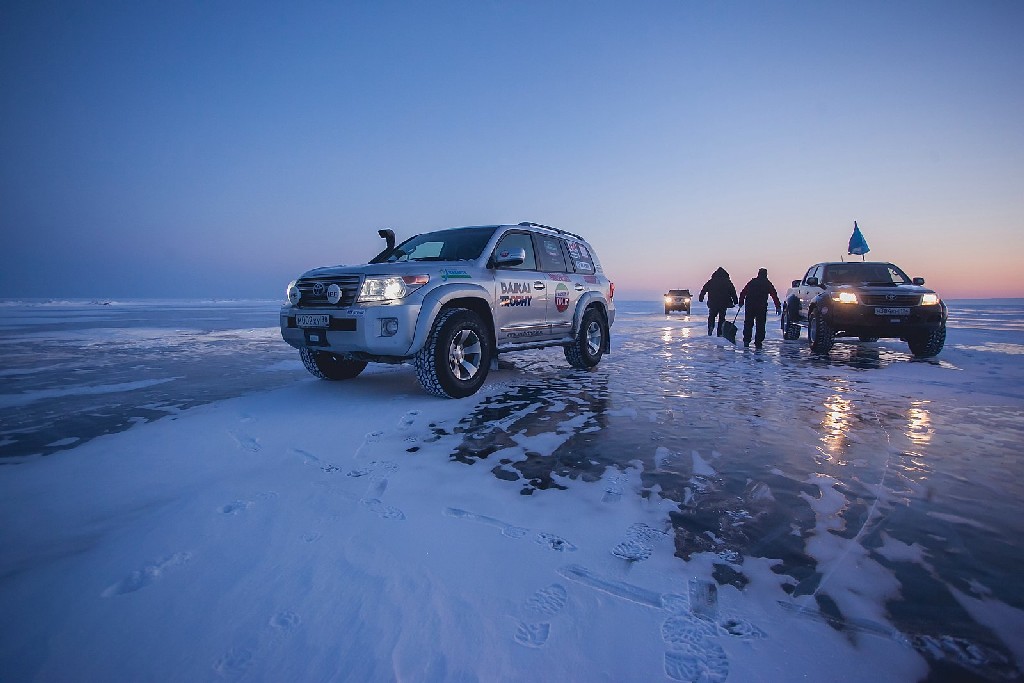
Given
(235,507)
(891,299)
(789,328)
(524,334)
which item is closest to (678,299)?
(789,328)

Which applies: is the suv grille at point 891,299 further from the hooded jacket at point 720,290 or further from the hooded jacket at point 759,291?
the hooded jacket at point 720,290

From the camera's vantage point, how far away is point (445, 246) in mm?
5883

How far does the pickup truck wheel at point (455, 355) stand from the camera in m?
4.63

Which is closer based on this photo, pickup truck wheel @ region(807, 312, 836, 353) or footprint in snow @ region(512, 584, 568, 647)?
footprint in snow @ region(512, 584, 568, 647)

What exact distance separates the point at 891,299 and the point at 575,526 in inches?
346

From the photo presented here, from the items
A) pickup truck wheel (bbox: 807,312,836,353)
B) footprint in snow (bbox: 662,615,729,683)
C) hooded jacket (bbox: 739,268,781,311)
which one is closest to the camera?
footprint in snow (bbox: 662,615,729,683)

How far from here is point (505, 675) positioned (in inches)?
51.2

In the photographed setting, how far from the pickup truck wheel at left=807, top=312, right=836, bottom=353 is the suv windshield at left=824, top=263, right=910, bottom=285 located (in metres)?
0.87

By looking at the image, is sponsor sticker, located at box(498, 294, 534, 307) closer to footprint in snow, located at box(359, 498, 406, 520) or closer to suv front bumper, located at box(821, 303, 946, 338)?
footprint in snow, located at box(359, 498, 406, 520)

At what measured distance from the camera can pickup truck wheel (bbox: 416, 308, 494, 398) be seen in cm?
463

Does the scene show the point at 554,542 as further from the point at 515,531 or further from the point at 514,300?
the point at 514,300

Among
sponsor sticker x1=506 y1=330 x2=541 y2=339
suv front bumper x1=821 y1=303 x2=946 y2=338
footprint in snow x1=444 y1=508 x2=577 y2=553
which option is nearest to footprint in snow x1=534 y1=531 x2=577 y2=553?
footprint in snow x1=444 y1=508 x2=577 y2=553

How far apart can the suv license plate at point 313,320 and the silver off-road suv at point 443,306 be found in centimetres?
1

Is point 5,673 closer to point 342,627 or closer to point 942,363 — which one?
point 342,627
